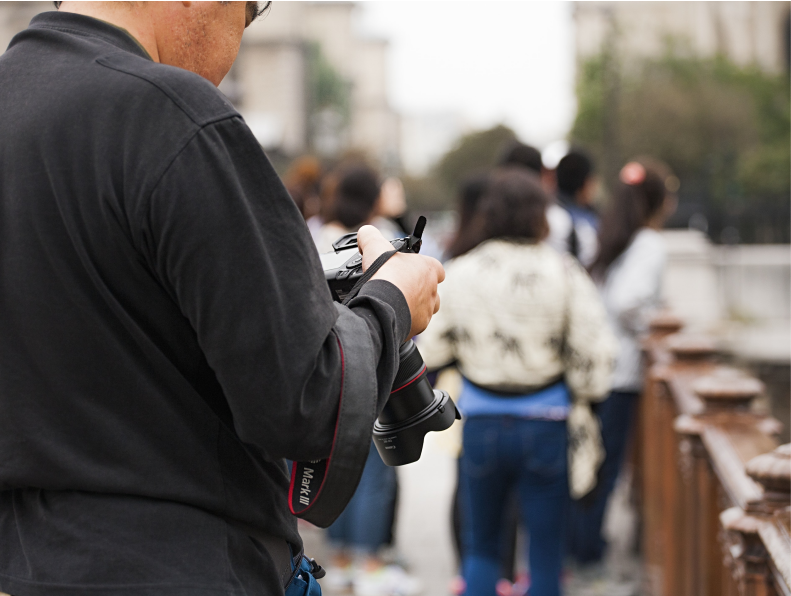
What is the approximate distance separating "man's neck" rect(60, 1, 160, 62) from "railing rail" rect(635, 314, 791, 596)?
1398mm

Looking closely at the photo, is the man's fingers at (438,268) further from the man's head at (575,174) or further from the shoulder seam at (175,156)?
the man's head at (575,174)

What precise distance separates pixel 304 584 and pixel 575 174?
4740mm

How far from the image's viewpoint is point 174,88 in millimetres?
1226

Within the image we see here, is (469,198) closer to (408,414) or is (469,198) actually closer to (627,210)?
(627,210)

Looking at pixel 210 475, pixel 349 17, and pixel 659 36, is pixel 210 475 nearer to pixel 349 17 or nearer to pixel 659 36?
pixel 659 36

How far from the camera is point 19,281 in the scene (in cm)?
126

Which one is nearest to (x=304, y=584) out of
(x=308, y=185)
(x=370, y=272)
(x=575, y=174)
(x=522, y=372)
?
(x=370, y=272)

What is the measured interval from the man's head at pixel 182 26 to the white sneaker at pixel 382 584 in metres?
3.94

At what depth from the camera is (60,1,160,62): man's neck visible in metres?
1.36

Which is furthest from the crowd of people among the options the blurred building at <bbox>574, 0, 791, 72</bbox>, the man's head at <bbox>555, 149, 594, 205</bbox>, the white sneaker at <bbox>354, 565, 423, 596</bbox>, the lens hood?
the blurred building at <bbox>574, 0, 791, 72</bbox>

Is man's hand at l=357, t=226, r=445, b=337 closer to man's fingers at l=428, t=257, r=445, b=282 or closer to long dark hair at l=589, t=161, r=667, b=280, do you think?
man's fingers at l=428, t=257, r=445, b=282

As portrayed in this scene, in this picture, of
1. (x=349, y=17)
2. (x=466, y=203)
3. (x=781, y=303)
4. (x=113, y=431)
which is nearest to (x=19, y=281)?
(x=113, y=431)

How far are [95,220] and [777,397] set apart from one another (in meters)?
10.6

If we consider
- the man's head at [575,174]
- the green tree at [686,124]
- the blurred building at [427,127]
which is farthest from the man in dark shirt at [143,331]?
the blurred building at [427,127]
